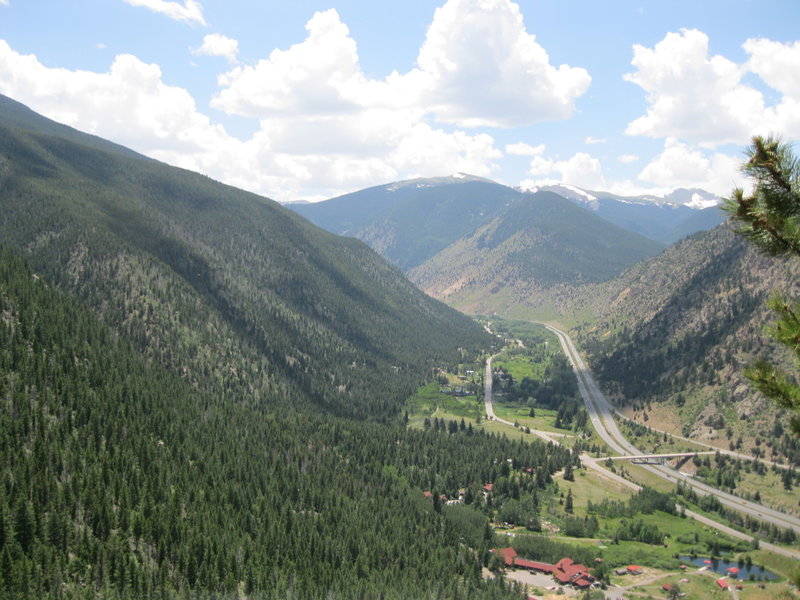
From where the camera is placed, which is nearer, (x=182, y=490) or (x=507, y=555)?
(x=182, y=490)

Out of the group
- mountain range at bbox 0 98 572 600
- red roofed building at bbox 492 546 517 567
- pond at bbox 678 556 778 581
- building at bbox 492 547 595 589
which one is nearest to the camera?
mountain range at bbox 0 98 572 600

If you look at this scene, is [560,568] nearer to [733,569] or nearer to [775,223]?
[733,569]

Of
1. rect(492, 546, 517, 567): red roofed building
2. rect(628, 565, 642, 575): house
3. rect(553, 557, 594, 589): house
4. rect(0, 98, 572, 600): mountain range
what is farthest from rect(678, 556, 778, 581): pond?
rect(0, 98, 572, 600): mountain range

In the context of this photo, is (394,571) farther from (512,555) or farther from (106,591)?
(106,591)

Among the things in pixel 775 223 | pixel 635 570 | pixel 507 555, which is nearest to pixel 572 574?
pixel 507 555

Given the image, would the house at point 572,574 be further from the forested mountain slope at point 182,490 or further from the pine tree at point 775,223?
the pine tree at point 775,223

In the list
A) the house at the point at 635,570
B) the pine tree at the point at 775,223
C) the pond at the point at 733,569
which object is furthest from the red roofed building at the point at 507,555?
the pine tree at the point at 775,223

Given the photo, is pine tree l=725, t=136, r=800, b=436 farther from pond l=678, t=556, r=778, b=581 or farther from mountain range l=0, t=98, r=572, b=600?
pond l=678, t=556, r=778, b=581
